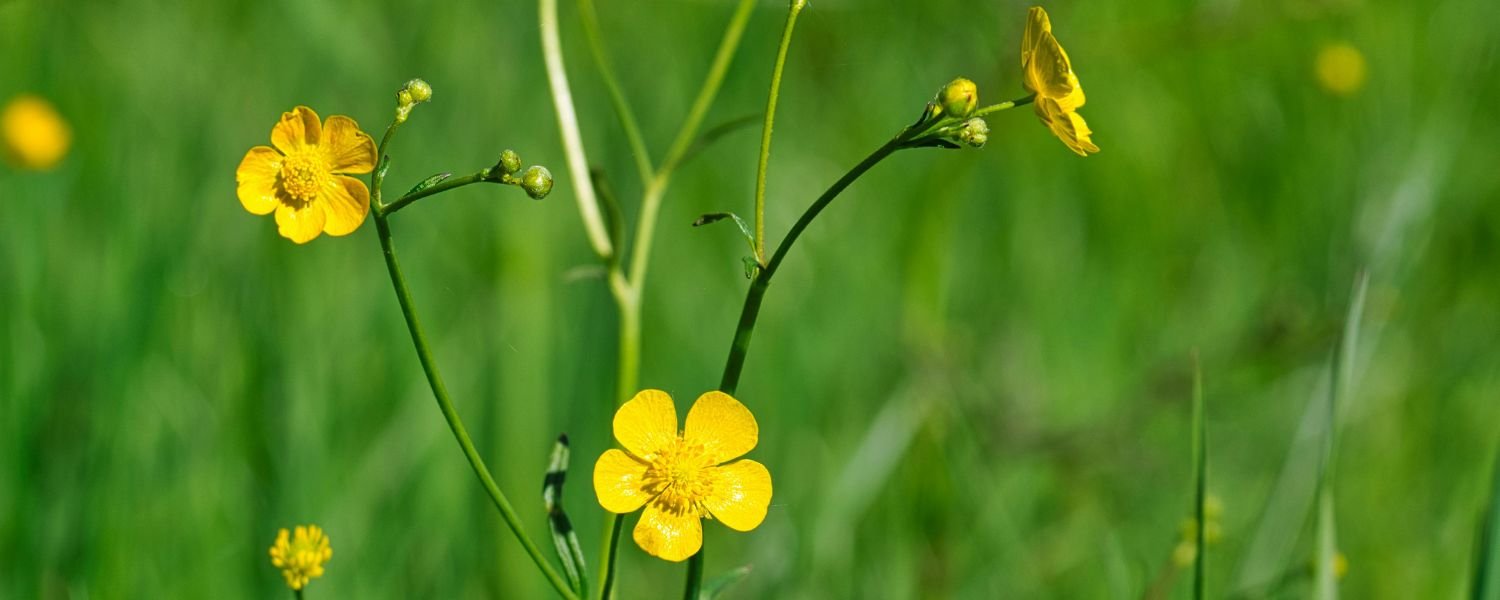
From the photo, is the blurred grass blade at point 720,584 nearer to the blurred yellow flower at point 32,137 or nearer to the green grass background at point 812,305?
the green grass background at point 812,305

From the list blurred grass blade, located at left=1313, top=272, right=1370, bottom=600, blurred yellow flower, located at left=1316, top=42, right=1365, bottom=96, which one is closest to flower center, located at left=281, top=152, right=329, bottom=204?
blurred grass blade, located at left=1313, top=272, right=1370, bottom=600

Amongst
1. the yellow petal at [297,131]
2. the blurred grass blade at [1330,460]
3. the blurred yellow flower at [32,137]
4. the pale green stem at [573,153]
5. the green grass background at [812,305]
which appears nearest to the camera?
the yellow petal at [297,131]

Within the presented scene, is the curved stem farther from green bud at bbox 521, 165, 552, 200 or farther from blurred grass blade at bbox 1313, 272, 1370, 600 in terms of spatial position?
blurred grass blade at bbox 1313, 272, 1370, 600

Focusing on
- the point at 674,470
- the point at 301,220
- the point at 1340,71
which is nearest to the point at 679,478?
the point at 674,470

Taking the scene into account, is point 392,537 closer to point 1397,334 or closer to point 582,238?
point 582,238

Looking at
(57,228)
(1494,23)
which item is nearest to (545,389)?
(57,228)

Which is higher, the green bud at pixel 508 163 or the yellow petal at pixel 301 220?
the green bud at pixel 508 163

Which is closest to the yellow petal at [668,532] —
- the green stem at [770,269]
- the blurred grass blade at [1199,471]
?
the green stem at [770,269]

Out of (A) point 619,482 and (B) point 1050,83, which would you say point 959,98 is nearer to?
(B) point 1050,83
